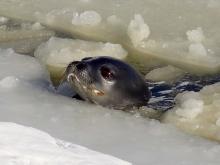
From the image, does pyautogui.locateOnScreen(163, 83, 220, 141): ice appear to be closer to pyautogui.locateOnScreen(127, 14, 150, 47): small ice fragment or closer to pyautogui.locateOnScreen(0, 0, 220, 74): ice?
pyautogui.locateOnScreen(0, 0, 220, 74): ice

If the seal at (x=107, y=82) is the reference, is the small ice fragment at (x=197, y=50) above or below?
above

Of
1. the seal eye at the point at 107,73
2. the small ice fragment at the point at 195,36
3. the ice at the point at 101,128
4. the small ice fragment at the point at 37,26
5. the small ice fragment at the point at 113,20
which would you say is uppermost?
the small ice fragment at the point at 195,36

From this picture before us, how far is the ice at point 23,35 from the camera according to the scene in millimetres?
3873

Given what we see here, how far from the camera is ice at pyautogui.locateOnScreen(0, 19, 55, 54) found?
12.7 feet

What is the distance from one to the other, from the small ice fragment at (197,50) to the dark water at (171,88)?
276 mm

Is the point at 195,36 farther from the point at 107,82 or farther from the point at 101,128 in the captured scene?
the point at 101,128

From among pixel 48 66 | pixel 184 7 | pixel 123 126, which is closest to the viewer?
pixel 123 126

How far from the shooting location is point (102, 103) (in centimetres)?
312

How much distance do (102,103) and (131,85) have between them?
0.17m

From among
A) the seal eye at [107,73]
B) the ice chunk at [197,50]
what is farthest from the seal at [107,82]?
the ice chunk at [197,50]

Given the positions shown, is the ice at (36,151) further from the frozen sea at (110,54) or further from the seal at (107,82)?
the seal at (107,82)

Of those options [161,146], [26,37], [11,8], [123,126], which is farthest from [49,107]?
[11,8]

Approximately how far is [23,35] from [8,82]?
808mm

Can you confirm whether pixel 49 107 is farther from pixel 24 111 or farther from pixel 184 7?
pixel 184 7
